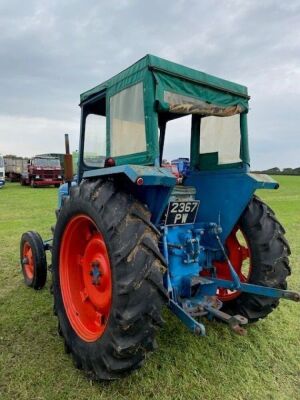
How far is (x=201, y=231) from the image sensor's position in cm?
303

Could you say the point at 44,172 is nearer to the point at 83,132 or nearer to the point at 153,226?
the point at 83,132

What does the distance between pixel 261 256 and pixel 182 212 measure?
751mm

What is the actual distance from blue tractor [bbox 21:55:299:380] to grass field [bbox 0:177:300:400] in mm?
185

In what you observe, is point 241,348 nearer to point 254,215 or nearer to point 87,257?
point 254,215

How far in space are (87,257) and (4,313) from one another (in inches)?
48.7

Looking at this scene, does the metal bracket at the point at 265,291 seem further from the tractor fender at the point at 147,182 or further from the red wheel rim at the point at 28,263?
the red wheel rim at the point at 28,263

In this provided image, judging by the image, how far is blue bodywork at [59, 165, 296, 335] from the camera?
2525 mm

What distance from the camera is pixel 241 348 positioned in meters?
2.95

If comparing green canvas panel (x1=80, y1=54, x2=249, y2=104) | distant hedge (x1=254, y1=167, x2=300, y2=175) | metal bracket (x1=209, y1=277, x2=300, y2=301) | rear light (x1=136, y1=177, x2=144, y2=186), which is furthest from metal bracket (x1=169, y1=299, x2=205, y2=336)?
distant hedge (x1=254, y1=167, x2=300, y2=175)

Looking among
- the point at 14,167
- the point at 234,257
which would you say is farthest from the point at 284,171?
the point at 234,257

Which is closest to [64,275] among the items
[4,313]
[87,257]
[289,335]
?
[87,257]

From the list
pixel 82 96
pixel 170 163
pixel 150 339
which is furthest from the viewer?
pixel 170 163

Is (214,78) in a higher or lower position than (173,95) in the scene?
higher

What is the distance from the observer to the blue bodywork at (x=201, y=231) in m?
2.53
